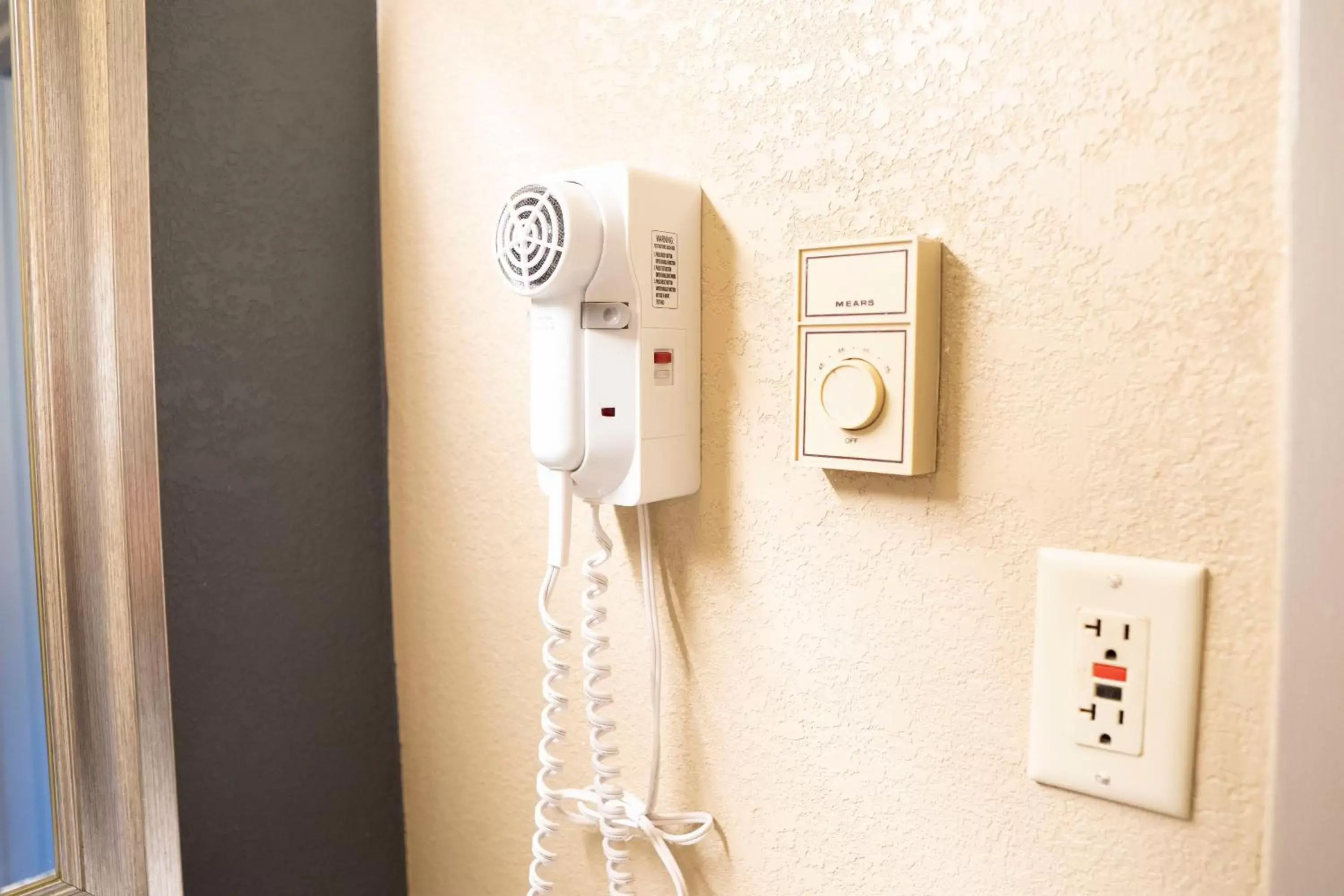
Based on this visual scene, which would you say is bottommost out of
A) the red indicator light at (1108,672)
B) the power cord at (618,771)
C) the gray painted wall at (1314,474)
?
the power cord at (618,771)

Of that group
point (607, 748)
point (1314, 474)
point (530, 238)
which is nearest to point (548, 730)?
point (607, 748)

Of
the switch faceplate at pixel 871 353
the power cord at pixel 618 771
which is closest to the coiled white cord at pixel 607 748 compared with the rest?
the power cord at pixel 618 771

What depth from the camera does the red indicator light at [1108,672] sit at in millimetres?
535

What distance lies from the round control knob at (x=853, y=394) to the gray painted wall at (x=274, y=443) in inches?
23.2

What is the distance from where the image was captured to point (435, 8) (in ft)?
2.93

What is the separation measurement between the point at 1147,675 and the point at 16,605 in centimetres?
103

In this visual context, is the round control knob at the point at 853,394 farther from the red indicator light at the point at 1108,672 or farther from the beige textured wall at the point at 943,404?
the red indicator light at the point at 1108,672

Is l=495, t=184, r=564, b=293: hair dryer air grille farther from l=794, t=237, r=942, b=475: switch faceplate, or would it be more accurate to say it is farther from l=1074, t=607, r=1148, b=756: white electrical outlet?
l=1074, t=607, r=1148, b=756: white electrical outlet

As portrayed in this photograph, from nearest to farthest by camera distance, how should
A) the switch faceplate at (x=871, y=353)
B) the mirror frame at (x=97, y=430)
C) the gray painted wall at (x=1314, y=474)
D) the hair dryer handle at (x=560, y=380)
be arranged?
the gray painted wall at (x=1314, y=474), the switch faceplate at (x=871, y=353), the hair dryer handle at (x=560, y=380), the mirror frame at (x=97, y=430)

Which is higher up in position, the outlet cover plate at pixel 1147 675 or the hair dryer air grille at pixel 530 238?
the hair dryer air grille at pixel 530 238

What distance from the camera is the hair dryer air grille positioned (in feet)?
2.08

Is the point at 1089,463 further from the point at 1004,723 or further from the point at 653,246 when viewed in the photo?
the point at 653,246

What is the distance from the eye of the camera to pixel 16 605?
0.89 metres

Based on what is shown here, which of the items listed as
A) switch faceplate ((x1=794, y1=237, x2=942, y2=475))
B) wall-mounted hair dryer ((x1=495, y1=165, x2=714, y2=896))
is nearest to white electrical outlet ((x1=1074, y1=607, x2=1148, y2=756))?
switch faceplate ((x1=794, y1=237, x2=942, y2=475))
